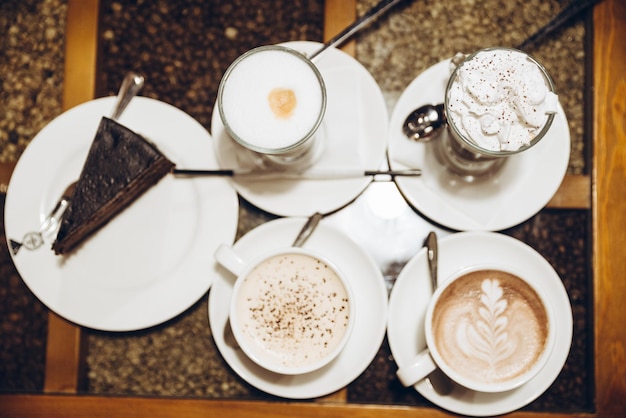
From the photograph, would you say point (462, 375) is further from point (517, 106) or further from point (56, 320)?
point (56, 320)

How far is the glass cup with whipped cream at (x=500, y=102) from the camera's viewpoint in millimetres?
1098

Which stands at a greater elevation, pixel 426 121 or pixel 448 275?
pixel 426 121

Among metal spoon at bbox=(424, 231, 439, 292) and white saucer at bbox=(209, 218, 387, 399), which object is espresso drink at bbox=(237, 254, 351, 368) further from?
metal spoon at bbox=(424, 231, 439, 292)

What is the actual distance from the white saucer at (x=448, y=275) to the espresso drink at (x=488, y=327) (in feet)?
0.26

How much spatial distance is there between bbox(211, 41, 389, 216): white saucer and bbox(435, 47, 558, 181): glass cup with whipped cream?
20 centimetres

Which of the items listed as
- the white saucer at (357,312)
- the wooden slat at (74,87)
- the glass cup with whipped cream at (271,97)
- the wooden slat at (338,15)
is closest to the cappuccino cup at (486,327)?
the white saucer at (357,312)

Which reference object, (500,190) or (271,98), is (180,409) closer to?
(271,98)

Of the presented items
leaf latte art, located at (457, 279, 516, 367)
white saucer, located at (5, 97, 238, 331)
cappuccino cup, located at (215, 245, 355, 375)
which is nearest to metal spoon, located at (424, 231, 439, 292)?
leaf latte art, located at (457, 279, 516, 367)

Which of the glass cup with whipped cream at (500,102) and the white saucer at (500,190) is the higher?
the glass cup with whipped cream at (500,102)

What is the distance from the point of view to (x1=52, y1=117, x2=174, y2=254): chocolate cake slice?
4.17 feet

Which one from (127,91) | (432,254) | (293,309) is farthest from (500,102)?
(127,91)

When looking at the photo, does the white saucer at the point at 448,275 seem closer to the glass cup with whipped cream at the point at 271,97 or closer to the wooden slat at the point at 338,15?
the glass cup with whipped cream at the point at 271,97

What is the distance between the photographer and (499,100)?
1103 mm

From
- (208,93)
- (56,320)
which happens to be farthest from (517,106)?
(56,320)
